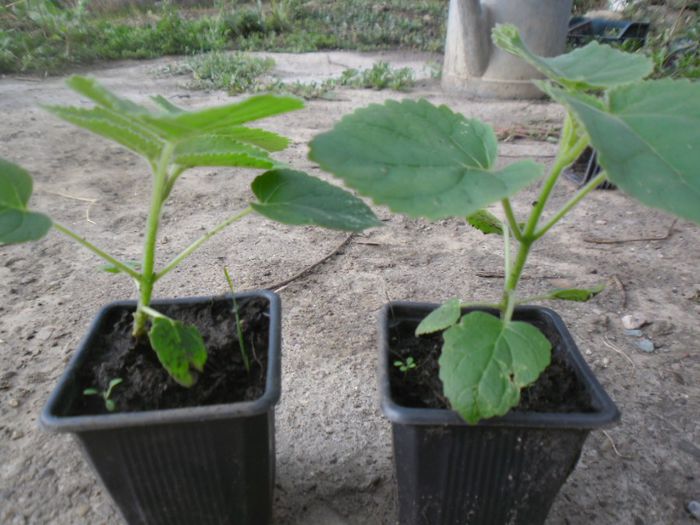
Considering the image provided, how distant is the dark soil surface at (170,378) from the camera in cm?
74

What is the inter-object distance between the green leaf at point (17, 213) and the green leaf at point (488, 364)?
54 cm

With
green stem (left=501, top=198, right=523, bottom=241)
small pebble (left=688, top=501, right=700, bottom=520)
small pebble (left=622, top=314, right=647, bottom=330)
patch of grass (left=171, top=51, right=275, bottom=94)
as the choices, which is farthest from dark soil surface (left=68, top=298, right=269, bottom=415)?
patch of grass (left=171, top=51, right=275, bottom=94)

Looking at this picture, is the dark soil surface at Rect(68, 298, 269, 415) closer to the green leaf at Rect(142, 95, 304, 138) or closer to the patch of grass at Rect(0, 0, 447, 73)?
the green leaf at Rect(142, 95, 304, 138)

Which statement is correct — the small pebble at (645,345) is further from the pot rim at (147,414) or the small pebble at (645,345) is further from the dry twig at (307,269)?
the pot rim at (147,414)

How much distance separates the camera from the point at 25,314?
4.50ft

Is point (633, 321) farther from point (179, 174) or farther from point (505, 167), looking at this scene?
point (179, 174)

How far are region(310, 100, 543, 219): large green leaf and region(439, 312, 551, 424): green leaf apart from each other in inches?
8.4

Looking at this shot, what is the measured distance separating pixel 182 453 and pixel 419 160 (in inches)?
20.4

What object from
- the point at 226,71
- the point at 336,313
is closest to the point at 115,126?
the point at 336,313

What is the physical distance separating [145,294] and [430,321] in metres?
0.42

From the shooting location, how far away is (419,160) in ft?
2.01

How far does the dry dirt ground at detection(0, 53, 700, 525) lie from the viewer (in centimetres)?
96

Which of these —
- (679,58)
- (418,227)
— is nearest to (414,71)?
(679,58)

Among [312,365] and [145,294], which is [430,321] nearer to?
[145,294]
